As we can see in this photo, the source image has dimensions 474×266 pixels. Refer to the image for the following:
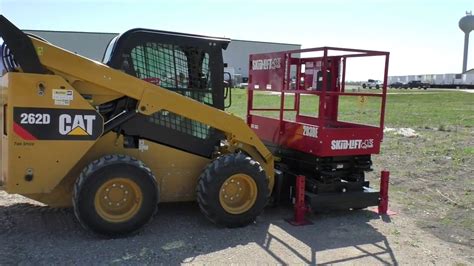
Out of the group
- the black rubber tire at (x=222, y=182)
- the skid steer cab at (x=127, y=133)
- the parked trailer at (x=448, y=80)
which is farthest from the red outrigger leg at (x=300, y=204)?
the parked trailer at (x=448, y=80)

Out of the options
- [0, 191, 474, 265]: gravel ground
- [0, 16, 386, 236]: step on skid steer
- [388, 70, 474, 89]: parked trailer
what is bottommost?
[0, 191, 474, 265]: gravel ground

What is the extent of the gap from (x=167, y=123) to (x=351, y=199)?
104 inches

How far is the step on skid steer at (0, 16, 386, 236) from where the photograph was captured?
5102 mm

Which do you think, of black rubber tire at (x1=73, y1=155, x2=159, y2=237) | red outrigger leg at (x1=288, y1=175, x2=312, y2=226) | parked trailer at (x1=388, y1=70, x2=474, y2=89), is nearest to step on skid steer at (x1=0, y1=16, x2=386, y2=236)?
black rubber tire at (x1=73, y1=155, x2=159, y2=237)

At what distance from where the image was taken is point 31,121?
5055 millimetres

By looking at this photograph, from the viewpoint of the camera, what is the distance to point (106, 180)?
5.27m

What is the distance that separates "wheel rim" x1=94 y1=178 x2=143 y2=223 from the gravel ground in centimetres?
26

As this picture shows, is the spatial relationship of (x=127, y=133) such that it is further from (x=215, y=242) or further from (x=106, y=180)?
(x=215, y=242)

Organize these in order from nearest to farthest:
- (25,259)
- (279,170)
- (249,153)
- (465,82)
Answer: (25,259)
(249,153)
(279,170)
(465,82)

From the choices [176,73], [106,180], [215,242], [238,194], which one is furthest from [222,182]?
[176,73]

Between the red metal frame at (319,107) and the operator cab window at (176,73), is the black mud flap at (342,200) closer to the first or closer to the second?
the red metal frame at (319,107)

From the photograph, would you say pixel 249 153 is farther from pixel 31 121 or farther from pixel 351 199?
pixel 31 121

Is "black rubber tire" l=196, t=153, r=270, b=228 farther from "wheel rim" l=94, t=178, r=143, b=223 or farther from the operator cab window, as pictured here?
"wheel rim" l=94, t=178, r=143, b=223

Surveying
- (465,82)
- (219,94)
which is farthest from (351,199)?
(465,82)
